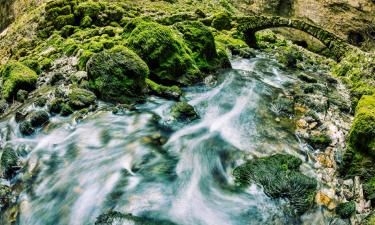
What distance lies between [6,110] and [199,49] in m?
8.07

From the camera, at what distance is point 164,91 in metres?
12.9

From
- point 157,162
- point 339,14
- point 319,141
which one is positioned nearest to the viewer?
point 157,162

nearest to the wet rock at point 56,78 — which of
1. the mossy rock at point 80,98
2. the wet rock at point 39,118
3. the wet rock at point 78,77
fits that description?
the wet rock at point 78,77

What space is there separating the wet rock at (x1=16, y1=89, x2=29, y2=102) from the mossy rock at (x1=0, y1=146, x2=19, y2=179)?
4.51m

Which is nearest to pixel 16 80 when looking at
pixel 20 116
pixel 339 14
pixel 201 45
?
pixel 20 116

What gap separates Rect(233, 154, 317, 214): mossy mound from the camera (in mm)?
7562

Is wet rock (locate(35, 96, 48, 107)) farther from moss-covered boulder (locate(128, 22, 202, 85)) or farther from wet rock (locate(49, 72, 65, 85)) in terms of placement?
moss-covered boulder (locate(128, 22, 202, 85))

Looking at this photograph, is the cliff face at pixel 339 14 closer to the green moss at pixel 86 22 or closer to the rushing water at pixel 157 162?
the green moss at pixel 86 22

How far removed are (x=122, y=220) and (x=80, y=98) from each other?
20.7ft

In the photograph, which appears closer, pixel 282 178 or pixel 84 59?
pixel 282 178

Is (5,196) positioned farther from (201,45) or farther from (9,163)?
(201,45)

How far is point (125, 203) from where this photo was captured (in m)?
7.36

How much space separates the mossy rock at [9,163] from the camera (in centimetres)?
852

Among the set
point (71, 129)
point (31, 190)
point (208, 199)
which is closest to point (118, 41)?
point (71, 129)
